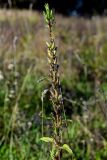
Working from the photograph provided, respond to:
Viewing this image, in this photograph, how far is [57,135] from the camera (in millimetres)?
1581

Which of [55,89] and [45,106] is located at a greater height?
[55,89]

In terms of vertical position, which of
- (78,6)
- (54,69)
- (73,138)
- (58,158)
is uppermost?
(78,6)

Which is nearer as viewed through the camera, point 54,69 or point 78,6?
point 54,69

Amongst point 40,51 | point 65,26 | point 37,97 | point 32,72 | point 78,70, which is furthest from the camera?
point 65,26

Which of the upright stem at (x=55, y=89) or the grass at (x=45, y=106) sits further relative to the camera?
the grass at (x=45, y=106)

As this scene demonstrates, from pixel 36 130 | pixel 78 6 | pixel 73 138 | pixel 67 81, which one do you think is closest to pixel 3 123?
pixel 36 130

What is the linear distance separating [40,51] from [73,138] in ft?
16.1

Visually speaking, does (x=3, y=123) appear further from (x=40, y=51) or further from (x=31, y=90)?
(x=40, y=51)

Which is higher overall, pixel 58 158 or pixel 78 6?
pixel 78 6

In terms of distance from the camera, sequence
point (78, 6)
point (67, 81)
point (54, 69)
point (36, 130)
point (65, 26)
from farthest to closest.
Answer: point (78, 6) < point (65, 26) < point (67, 81) < point (36, 130) < point (54, 69)

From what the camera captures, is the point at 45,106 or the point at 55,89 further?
the point at 45,106

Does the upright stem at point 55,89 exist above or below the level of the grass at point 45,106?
above

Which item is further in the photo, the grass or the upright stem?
the grass

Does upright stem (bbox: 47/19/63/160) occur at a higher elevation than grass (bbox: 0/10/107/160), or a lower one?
higher
